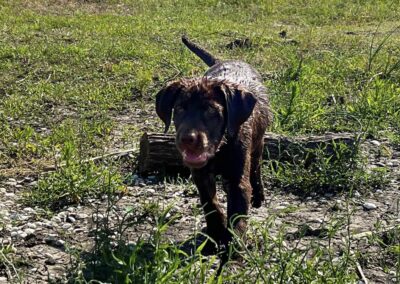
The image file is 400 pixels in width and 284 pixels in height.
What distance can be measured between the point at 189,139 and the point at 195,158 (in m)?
0.15

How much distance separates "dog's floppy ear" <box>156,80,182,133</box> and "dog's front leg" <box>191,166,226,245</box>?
419mm

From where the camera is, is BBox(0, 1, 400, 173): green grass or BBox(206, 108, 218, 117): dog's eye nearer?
BBox(206, 108, 218, 117): dog's eye

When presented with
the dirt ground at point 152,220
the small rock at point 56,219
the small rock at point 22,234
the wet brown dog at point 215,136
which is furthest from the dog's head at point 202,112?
the small rock at point 22,234

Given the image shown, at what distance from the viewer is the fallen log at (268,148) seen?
5.41m

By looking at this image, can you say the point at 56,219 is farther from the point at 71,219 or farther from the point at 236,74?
the point at 236,74

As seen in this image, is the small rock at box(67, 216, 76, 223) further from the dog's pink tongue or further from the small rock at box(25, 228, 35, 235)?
the dog's pink tongue

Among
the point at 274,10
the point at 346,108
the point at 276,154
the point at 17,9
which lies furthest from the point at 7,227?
the point at 274,10

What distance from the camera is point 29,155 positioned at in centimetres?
591

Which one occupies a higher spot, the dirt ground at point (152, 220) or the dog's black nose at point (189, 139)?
the dog's black nose at point (189, 139)

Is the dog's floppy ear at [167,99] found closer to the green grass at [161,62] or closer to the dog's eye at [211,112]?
the dog's eye at [211,112]

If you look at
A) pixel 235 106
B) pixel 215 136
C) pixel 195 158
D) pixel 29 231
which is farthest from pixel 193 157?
pixel 29 231

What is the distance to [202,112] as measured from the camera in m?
3.97

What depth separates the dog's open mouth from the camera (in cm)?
385

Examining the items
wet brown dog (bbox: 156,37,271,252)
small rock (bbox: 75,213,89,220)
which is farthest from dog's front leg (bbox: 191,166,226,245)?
small rock (bbox: 75,213,89,220)
